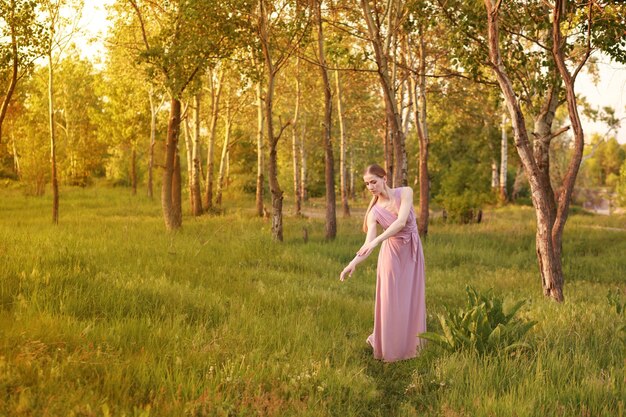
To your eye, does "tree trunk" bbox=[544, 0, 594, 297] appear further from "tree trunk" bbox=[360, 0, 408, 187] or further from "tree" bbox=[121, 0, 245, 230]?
"tree" bbox=[121, 0, 245, 230]

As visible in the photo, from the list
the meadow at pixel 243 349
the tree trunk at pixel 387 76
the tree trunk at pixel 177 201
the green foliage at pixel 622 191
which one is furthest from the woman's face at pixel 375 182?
the green foliage at pixel 622 191

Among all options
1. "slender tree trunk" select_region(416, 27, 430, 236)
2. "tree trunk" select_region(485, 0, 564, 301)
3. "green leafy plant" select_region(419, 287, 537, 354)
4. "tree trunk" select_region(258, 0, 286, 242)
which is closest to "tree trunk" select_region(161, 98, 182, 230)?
"tree trunk" select_region(258, 0, 286, 242)

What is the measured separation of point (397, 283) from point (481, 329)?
3.81 feet

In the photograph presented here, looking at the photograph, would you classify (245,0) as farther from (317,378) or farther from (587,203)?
(587,203)

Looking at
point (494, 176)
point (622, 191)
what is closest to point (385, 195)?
point (622, 191)

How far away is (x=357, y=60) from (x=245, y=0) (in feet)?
14.7

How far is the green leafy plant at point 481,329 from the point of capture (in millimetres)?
6098

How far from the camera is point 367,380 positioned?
223 inches

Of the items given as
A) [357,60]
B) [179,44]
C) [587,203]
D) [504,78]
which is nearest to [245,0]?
[179,44]

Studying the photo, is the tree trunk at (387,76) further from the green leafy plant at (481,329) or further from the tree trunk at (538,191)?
the green leafy plant at (481,329)

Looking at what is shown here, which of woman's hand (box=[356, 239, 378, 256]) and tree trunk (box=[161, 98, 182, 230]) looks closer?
woman's hand (box=[356, 239, 378, 256])

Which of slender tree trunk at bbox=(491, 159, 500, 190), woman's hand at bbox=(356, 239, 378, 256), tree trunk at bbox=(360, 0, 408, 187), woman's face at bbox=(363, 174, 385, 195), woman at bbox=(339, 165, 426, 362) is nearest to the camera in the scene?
woman's hand at bbox=(356, 239, 378, 256)

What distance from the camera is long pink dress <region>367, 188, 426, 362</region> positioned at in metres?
6.90

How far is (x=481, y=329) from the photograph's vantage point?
20.4 ft
